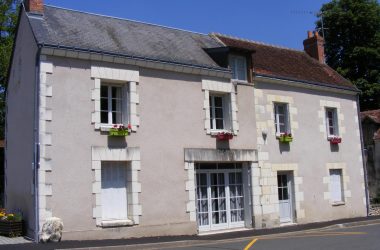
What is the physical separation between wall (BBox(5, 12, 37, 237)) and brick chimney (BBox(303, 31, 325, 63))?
12.7m

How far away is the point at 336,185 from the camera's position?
18312 mm

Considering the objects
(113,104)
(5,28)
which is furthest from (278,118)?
(5,28)

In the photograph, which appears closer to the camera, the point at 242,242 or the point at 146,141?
the point at 242,242

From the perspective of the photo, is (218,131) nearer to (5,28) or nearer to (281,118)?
(281,118)

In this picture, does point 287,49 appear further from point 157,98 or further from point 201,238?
point 201,238

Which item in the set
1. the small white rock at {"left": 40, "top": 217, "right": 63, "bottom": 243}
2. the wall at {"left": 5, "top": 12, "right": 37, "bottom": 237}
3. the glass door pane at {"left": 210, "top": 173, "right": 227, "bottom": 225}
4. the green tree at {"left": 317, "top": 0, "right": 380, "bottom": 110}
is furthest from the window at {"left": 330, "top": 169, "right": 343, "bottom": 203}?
the green tree at {"left": 317, "top": 0, "right": 380, "bottom": 110}

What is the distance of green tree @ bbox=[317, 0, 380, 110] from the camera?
30.9 m

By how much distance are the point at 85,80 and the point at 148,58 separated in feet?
6.47

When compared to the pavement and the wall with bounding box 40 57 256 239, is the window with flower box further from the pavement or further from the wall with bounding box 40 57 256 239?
the pavement

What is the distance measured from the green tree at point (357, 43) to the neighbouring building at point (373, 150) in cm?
535

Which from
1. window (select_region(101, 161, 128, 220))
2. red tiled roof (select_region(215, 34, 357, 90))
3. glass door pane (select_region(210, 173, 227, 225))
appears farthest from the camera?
red tiled roof (select_region(215, 34, 357, 90))

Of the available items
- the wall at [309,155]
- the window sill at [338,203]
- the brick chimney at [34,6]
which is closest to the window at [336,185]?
the window sill at [338,203]

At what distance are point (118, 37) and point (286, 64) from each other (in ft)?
23.9

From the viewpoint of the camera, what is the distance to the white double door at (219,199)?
47.5 ft
